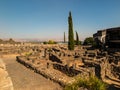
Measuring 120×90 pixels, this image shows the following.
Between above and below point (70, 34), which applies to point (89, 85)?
below

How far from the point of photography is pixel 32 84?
11.0m

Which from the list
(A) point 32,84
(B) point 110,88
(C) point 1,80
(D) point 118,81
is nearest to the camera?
→ (C) point 1,80

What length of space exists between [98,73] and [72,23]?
28.5 m

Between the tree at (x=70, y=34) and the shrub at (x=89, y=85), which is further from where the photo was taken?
the tree at (x=70, y=34)

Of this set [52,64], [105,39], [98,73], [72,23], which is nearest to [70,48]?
[72,23]

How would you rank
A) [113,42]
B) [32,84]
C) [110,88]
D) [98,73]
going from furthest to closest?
[113,42]
[98,73]
[110,88]
[32,84]

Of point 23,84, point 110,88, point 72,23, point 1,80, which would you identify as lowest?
point 110,88

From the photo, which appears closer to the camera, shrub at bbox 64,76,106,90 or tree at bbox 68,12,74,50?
shrub at bbox 64,76,106,90

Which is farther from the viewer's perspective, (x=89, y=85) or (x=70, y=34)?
(x=70, y=34)

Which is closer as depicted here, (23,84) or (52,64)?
(23,84)

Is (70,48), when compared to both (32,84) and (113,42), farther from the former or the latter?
(32,84)

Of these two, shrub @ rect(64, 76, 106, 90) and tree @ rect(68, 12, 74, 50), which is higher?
tree @ rect(68, 12, 74, 50)

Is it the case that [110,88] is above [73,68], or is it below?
below

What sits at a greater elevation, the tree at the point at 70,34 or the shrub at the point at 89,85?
the tree at the point at 70,34
